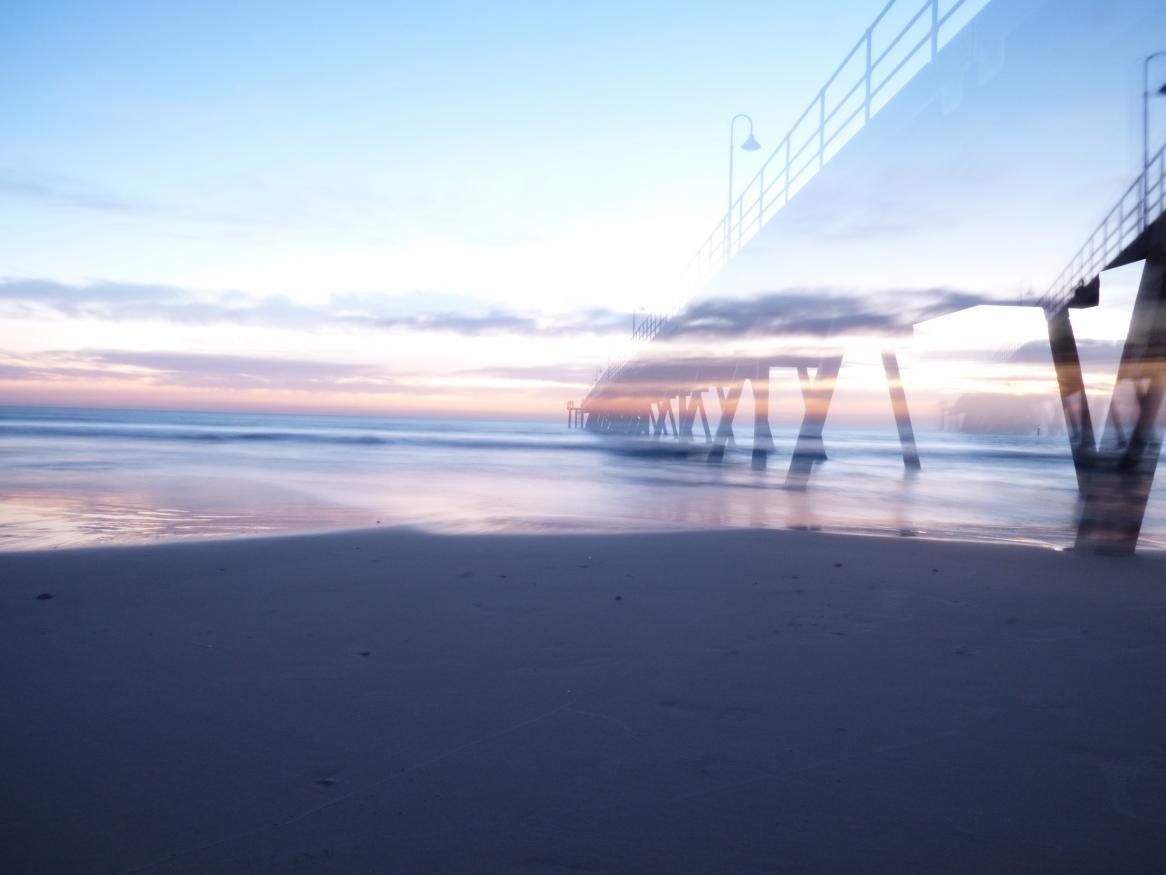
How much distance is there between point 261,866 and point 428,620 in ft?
5.91

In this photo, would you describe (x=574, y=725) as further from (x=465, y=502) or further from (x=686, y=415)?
(x=686, y=415)

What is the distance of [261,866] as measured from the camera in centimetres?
168

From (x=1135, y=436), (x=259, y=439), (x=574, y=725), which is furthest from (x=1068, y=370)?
(x=259, y=439)

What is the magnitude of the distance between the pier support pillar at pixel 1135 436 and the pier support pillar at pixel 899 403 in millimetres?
14109

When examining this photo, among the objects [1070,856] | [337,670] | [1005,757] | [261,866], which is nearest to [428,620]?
[337,670]

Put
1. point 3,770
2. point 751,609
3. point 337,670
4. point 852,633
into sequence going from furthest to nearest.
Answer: point 751,609 < point 852,633 < point 337,670 < point 3,770

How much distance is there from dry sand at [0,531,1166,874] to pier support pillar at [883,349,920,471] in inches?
679

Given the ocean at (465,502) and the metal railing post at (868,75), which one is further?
the metal railing post at (868,75)

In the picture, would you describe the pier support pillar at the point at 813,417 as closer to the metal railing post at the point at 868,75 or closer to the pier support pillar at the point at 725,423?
the pier support pillar at the point at 725,423

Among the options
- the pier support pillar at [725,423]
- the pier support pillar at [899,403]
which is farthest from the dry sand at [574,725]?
the pier support pillar at [725,423]

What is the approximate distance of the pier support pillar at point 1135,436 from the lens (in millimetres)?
5629

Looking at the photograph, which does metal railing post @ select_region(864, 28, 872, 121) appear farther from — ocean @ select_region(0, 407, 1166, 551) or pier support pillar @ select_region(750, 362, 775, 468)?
pier support pillar @ select_region(750, 362, 775, 468)

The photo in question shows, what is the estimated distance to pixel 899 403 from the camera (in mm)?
22031

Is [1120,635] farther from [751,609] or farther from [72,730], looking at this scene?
[72,730]
